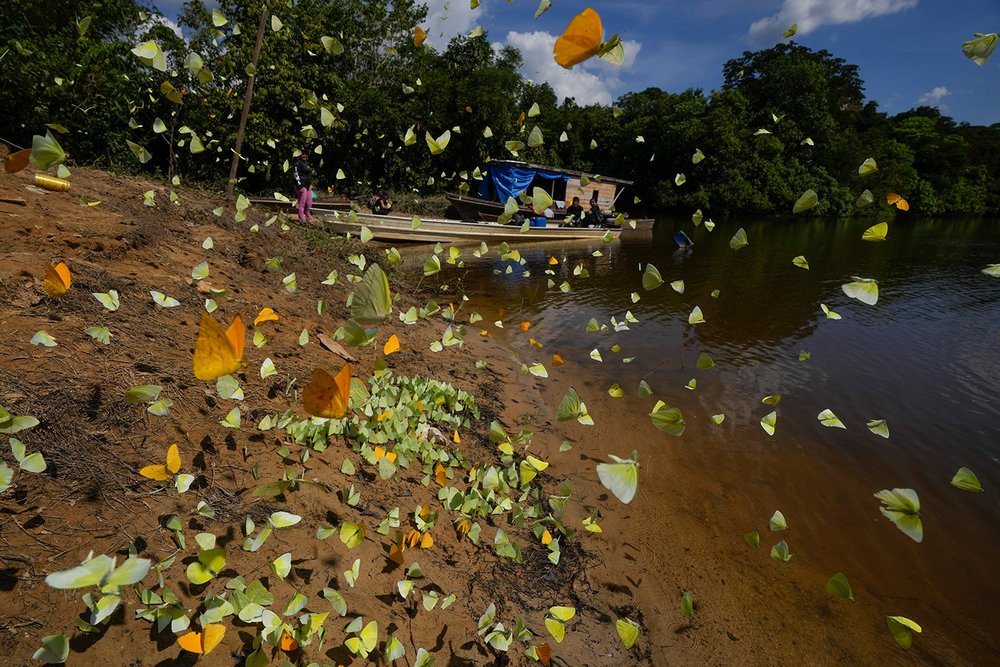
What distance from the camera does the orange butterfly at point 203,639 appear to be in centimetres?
180

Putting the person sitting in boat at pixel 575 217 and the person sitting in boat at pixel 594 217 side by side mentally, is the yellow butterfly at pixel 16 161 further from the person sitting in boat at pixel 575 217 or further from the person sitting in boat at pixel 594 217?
the person sitting in boat at pixel 594 217

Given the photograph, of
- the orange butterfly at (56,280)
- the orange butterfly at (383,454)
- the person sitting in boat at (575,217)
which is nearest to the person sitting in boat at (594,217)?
the person sitting in boat at (575,217)

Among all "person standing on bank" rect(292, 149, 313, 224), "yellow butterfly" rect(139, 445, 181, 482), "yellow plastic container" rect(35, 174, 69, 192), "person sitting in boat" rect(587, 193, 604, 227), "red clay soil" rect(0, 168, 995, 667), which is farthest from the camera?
"person sitting in boat" rect(587, 193, 604, 227)

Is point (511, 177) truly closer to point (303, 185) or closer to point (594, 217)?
point (594, 217)

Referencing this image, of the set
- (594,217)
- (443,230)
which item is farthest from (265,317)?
(594,217)

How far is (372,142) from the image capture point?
2369 centimetres

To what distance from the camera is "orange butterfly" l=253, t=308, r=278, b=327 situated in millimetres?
4477

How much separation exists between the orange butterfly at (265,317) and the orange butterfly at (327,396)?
4.16 feet

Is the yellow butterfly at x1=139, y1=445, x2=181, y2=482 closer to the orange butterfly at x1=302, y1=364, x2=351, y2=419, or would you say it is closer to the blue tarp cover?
the orange butterfly at x1=302, y1=364, x2=351, y2=419

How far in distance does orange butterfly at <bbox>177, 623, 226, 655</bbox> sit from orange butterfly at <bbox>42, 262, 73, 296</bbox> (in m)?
2.71

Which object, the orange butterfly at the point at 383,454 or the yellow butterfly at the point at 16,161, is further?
the orange butterfly at the point at 383,454

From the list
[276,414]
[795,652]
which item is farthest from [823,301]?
[276,414]

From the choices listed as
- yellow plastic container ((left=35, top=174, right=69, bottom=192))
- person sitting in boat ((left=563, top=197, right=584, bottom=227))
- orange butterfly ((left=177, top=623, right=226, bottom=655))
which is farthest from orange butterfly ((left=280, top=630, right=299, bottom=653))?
person sitting in boat ((left=563, top=197, right=584, bottom=227))

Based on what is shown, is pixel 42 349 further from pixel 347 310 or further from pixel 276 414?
pixel 347 310
